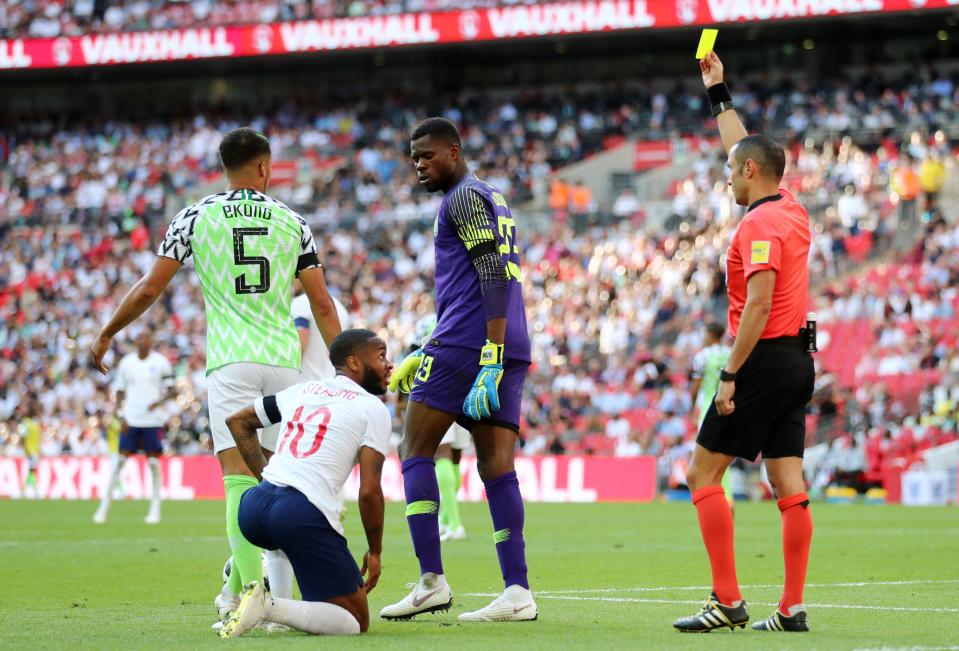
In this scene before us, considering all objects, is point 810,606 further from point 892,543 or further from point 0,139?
point 0,139

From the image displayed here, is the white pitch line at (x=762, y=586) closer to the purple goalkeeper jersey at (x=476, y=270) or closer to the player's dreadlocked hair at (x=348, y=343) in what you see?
the purple goalkeeper jersey at (x=476, y=270)

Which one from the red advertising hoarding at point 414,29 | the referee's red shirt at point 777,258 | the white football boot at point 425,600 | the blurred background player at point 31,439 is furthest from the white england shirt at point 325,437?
the red advertising hoarding at point 414,29

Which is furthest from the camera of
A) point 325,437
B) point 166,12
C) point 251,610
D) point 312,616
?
point 166,12

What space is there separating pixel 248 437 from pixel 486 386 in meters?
1.16

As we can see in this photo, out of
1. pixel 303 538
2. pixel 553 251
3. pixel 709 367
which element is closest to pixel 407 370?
pixel 303 538

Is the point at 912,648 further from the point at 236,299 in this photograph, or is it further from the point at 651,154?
the point at 651,154

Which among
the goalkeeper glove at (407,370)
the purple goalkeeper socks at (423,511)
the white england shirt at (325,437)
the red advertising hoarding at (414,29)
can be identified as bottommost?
the purple goalkeeper socks at (423,511)

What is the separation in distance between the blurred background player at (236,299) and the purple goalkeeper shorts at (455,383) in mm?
511

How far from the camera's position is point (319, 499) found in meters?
6.99

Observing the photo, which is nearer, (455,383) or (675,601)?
(455,383)

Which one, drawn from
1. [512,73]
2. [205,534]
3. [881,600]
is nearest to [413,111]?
[512,73]

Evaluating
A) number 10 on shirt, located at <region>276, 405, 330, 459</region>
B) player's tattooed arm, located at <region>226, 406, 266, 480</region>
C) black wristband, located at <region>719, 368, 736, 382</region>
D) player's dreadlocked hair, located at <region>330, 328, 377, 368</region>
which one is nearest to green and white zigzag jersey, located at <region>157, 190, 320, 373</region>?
player's tattooed arm, located at <region>226, 406, 266, 480</region>

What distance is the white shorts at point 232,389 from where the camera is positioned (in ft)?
25.6

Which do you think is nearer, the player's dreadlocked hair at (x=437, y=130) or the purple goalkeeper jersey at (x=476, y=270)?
the purple goalkeeper jersey at (x=476, y=270)
